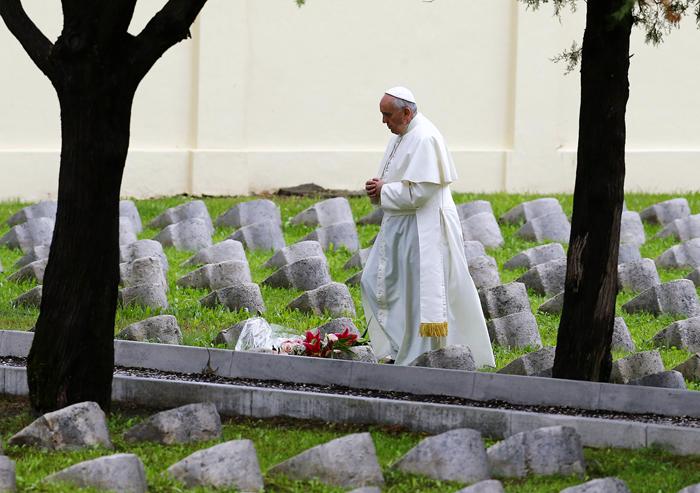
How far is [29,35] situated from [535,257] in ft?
23.5

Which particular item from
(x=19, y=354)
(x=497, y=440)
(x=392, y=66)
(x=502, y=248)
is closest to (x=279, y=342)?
(x=19, y=354)

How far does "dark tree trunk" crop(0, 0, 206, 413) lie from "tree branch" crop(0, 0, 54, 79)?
0.04ft

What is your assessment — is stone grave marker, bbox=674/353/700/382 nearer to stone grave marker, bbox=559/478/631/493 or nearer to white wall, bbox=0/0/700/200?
stone grave marker, bbox=559/478/631/493

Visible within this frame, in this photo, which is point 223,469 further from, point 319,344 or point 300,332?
point 300,332

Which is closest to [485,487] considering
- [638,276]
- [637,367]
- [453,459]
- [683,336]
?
[453,459]

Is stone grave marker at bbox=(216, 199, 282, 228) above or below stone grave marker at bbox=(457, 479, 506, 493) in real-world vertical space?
above

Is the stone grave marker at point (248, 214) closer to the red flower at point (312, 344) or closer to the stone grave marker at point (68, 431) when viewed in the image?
the red flower at point (312, 344)

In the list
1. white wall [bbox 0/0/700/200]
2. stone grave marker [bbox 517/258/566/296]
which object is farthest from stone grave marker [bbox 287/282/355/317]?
white wall [bbox 0/0/700/200]

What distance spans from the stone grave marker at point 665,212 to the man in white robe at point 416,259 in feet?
24.2

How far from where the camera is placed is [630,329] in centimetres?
1148

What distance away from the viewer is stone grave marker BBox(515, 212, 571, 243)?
622 inches

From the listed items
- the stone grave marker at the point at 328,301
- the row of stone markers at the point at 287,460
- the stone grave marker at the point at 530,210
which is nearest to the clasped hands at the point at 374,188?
the stone grave marker at the point at 328,301

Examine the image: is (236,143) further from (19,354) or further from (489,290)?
(19,354)

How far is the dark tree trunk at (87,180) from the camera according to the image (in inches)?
300
